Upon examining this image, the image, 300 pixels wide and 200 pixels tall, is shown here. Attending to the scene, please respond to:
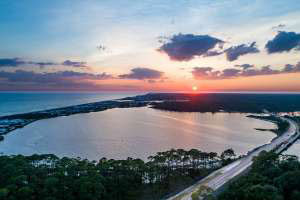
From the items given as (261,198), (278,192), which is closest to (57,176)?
(261,198)

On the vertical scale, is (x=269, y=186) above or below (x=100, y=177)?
above

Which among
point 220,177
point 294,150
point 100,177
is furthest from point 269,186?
point 294,150

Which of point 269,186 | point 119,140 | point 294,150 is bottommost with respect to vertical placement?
point 294,150

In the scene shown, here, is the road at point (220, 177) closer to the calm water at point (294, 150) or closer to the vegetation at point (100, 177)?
the vegetation at point (100, 177)

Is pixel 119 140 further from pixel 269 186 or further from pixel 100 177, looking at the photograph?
pixel 269 186

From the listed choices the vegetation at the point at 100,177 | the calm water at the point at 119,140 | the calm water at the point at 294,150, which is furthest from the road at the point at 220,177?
the calm water at the point at 119,140

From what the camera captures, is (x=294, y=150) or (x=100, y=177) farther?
(x=294, y=150)

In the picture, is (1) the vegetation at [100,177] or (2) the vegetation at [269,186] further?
(1) the vegetation at [100,177]

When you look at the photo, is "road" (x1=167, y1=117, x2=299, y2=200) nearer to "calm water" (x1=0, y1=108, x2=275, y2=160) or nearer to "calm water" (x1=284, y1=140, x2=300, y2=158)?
"calm water" (x1=284, y1=140, x2=300, y2=158)

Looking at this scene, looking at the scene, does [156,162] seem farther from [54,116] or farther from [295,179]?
[54,116]
